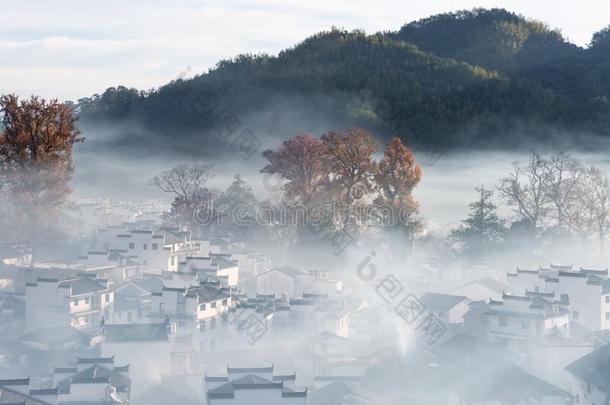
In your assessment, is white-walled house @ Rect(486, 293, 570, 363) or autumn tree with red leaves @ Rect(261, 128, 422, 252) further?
autumn tree with red leaves @ Rect(261, 128, 422, 252)

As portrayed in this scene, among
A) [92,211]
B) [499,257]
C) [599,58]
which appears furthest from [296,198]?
[599,58]

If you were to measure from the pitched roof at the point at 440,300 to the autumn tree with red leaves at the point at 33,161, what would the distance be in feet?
33.4

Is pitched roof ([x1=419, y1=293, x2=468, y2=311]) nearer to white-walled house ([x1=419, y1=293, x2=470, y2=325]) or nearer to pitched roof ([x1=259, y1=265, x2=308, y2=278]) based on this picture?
white-walled house ([x1=419, y1=293, x2=470, y2=325])

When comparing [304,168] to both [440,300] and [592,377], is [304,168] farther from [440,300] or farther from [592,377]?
[592,377]

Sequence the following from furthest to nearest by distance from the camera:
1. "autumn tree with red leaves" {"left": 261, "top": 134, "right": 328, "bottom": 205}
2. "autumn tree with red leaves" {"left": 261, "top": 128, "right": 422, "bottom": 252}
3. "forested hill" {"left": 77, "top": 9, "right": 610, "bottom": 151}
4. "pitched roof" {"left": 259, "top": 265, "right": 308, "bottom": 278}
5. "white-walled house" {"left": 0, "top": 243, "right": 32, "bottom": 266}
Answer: "forested hill" {"left": 77, "top": 9, "right": 610, "bottom": 151} → "autumn tree with red leaves" {"left": 261, "top": 134, "right": 328, "bottom": 205} → "autumn tree with red leaves" {"left": 261, "top": 128, "right": 422, "bottom": 252} → "white-walled house" {"left": 0, "top": 243, "right": 32, "bottom": 266} → "pitched roof" {"left": 259, "top": 265, "right": 308, "bottom": 278}

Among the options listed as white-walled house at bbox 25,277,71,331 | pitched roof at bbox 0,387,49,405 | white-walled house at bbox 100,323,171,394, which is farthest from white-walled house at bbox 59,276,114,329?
pitched roof at bbox 0,387,49,405

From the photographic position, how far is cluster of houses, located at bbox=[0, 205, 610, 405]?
16.0m

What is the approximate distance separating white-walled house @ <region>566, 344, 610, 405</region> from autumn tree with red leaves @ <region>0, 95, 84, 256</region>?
1445 cm

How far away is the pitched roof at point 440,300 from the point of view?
2205 centimetres

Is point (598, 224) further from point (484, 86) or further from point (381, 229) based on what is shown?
point (484, 86)

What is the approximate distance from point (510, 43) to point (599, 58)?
20.1 feet

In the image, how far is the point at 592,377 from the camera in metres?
16.0

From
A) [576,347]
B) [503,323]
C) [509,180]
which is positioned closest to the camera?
[576,347]

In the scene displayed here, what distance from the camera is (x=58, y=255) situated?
29.4m
